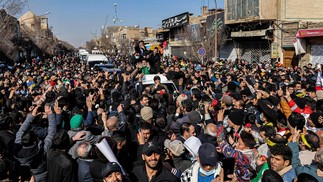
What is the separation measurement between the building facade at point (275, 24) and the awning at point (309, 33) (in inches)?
21.3

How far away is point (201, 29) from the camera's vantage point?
3472cm

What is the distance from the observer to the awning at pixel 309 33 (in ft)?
67.1

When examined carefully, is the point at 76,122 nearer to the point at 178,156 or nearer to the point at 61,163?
the point at 61,163

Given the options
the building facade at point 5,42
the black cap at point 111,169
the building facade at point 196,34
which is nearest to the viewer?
the black cap at point 111,169

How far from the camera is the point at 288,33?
2462 centimetres

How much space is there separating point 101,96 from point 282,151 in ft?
22.3

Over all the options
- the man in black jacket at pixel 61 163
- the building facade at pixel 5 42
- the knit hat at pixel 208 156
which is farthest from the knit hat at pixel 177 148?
the building facade at pixel 5 42

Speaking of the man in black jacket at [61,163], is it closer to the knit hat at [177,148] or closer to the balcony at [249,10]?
the knit hat at [177,148]

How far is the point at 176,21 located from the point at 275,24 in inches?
810

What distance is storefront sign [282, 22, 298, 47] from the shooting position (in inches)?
947

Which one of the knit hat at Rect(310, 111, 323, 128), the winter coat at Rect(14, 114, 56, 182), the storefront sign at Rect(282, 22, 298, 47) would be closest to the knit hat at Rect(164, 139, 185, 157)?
the winter coat at Rect(14, 114, 56, 182)

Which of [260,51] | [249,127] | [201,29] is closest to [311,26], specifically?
[260,51]

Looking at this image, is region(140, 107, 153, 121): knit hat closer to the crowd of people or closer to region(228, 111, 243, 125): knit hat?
the crowd of people

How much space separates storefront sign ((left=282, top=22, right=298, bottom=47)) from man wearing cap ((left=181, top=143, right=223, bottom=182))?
22216mm
